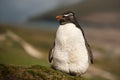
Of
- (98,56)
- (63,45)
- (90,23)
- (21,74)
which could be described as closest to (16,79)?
(21,74)

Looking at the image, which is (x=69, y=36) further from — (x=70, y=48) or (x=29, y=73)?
(x=29, y=73)

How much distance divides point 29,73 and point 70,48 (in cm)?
121

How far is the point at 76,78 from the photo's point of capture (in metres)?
12.3

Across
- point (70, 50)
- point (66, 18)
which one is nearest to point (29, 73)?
point (70, 50)

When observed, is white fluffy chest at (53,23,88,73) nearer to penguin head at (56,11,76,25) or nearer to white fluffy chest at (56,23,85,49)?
white fluffy chest at (56,23,85,49)

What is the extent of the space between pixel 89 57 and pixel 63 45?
3.12 feet

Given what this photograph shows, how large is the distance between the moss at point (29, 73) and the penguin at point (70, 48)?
34cm

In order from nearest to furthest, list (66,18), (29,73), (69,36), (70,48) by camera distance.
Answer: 1. (29,73)
2. (69,36)
3. (70,48)
4. (66,18)

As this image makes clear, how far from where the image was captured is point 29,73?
39.0 feet

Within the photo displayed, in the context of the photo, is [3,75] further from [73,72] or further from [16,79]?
[73,72]

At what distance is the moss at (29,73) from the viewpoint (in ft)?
38.4

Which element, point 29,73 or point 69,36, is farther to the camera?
point 69,36

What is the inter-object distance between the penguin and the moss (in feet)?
1.12

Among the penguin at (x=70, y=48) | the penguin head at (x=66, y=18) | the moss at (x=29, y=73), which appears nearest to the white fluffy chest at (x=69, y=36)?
the penguin at (x=70, y=48)
